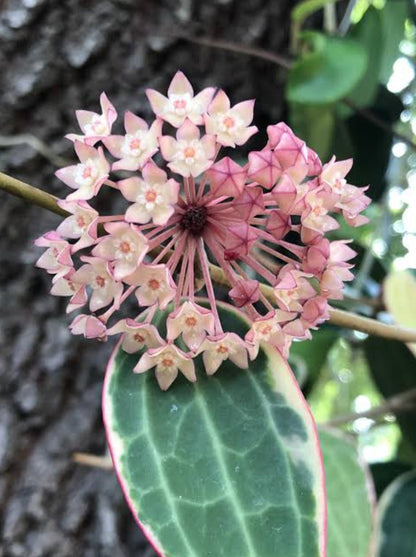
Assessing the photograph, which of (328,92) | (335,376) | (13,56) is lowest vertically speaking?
(335,376)

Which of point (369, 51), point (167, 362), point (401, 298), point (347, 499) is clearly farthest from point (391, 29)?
point (167, 362)

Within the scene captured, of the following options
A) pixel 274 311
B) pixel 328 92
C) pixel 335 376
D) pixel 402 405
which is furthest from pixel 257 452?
pixel 335 376

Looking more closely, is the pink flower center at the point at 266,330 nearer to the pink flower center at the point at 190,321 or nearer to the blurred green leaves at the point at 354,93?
the pink flower center at the point at 190,321

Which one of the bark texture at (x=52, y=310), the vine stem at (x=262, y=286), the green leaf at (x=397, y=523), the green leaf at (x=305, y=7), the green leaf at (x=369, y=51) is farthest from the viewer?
the green leaf at (x=369, y=51)

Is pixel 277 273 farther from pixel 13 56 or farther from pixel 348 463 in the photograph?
pixel 13 56

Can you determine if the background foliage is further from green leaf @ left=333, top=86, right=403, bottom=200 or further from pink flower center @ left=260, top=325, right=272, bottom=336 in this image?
pink flower center @ left=260, top=325, right=272, bottom=336

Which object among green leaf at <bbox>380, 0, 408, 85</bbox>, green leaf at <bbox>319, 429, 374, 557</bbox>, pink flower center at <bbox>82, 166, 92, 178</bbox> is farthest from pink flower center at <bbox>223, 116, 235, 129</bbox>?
green leaf at <bbox>380, 0, 408, 85</bbox>

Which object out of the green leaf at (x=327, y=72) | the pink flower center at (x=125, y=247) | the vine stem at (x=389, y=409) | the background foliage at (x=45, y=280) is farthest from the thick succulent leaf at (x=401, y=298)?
the pink flower center at (x=125, y=247)
